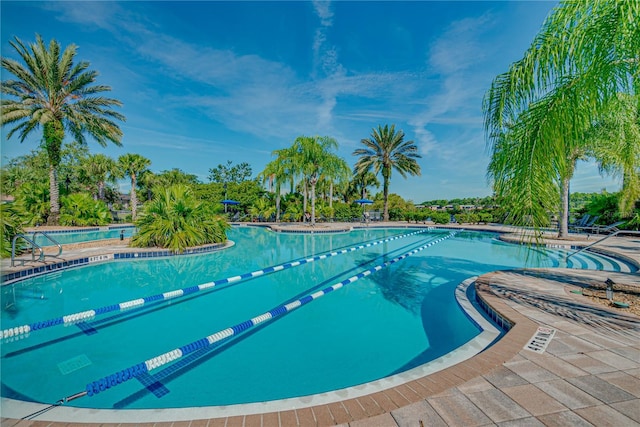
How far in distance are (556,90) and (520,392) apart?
12.9 feet

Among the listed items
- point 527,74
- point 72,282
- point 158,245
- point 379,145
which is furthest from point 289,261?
point 379,145

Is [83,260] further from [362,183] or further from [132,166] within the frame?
[362,183]

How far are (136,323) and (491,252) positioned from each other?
13.0m

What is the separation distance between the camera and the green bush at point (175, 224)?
36.6 ft

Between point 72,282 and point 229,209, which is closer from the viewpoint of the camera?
point 72,282

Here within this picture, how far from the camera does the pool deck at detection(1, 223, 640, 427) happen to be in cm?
221

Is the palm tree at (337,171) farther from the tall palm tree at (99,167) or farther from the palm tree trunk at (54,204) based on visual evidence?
the tall palm tree at (99,167)

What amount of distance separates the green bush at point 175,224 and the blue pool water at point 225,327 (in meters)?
1.91

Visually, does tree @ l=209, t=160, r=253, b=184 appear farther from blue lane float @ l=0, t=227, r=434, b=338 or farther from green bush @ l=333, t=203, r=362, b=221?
A: blue lane float @ l=0, t=227, r=434, b=338

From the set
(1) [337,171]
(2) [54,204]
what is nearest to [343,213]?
(1) [337,171]

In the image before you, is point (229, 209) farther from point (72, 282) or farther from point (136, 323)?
point (136, 323)

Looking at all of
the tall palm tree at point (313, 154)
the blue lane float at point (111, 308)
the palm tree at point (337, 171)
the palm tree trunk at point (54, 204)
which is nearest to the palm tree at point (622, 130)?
the blue lane float at point (111, 308)

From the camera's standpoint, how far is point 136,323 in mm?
5078

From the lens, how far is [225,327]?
5.01 metres
